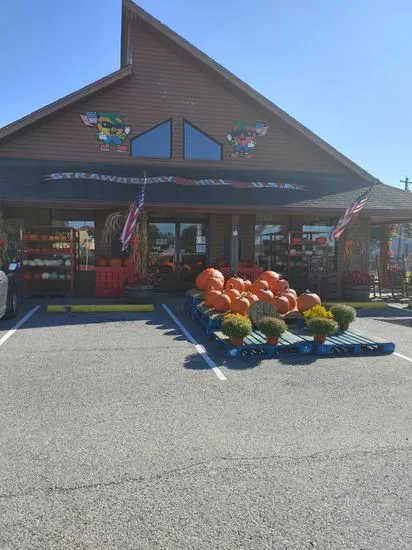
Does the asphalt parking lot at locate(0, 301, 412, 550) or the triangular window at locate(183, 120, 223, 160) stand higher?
the triangular window at locate(183, 120, 223, 160)

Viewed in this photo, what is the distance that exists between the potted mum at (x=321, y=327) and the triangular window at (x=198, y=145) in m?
9.84

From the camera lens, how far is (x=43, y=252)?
13883 mm

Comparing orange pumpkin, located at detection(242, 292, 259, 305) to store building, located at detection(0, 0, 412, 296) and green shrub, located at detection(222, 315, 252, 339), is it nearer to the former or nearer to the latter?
green shrub, located at detection(222, 315, 252, 339)

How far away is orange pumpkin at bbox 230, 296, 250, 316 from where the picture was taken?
27.3 feet

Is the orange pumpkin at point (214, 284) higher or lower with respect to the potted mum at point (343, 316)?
higher

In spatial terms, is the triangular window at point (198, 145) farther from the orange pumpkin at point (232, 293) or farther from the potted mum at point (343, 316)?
the potted mum at point (343, 316)

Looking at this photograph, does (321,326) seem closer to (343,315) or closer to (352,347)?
(352,347)

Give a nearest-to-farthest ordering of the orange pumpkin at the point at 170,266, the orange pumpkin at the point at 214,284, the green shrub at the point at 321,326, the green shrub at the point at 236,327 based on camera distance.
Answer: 1. the green shrub at the point at 236,327
2. the green shrub at the point at 321,326
3. the orange pumpkin at the point at 214,284
4. the orange pumpkin at the point at 170,266

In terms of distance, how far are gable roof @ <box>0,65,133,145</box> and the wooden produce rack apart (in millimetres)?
3026

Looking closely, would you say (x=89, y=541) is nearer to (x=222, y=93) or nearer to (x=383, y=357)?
(x=383, y=357)

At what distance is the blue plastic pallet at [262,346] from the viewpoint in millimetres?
6891

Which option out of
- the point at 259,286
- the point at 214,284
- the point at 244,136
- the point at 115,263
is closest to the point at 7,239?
the point at 115,263

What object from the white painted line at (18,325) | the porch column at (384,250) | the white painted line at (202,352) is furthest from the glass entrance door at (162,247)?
the porch column at (384,250)

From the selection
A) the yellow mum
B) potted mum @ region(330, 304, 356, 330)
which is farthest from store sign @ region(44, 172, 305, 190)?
the yellow mum
